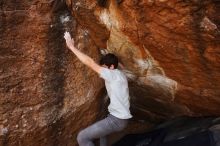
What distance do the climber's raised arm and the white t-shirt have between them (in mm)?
128

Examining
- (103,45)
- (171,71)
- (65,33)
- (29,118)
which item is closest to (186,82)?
(171,71)

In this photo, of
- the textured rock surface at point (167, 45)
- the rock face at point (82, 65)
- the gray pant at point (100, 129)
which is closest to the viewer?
the textured rock surface at point (167, 45)

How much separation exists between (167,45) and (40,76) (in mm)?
1548

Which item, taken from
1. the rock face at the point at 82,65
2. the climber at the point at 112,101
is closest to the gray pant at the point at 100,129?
the climber at the point at 112,101

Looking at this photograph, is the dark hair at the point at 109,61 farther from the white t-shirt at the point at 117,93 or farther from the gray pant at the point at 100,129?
the gray pant at the point at 100,129

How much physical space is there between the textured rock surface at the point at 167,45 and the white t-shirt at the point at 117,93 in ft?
1.37

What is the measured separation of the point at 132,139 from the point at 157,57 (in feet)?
5.08

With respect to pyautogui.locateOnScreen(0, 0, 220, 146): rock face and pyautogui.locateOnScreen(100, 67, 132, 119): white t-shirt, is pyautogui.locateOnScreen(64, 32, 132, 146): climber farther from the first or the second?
pyautogui.locateOnScreen(0, 0, 220, 146): rock face

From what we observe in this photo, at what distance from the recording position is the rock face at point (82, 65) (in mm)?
4684

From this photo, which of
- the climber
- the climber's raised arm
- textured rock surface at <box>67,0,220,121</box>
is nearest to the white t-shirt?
the climber

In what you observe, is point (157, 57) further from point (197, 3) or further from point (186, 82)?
point (197, 3)

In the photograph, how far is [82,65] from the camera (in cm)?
559

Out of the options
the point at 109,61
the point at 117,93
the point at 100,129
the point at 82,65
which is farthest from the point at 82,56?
the point at 100,129

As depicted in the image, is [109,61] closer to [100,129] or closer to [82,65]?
[82,65]
